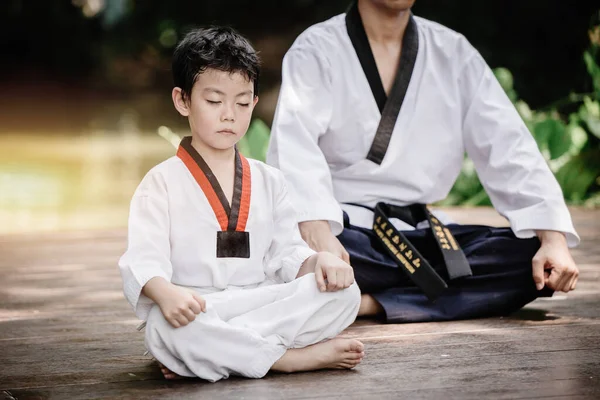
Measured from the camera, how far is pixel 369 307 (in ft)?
9.77

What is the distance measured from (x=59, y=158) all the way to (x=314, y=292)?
6.59 metres

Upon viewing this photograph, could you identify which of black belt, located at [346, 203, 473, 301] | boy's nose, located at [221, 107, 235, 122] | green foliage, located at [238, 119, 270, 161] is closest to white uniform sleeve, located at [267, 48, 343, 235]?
black belt, located at [346, 203, 473, 301]

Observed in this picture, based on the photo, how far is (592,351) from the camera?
246 centimetres

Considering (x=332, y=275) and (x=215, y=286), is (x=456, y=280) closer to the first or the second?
(x=332, y=275)

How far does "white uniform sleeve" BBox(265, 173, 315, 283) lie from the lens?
2387mm

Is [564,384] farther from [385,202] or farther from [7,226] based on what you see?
[7,226]

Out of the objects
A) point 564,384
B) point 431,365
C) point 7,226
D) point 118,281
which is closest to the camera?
point 564,384

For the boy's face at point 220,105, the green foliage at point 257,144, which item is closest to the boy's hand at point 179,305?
the boy's face at point 220,105

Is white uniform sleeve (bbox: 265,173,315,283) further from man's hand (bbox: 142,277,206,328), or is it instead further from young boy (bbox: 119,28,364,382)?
man's hand (bbox: 142,277,206,328)

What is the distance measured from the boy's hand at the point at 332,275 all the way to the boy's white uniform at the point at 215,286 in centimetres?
3

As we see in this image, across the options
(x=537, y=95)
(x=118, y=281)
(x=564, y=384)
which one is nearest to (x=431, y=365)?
(x=564, y=384)

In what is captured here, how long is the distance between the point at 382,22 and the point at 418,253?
780 millimetres

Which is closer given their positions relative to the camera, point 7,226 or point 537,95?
point 7,226

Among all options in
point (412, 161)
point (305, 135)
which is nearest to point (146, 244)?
point (305, 135)
